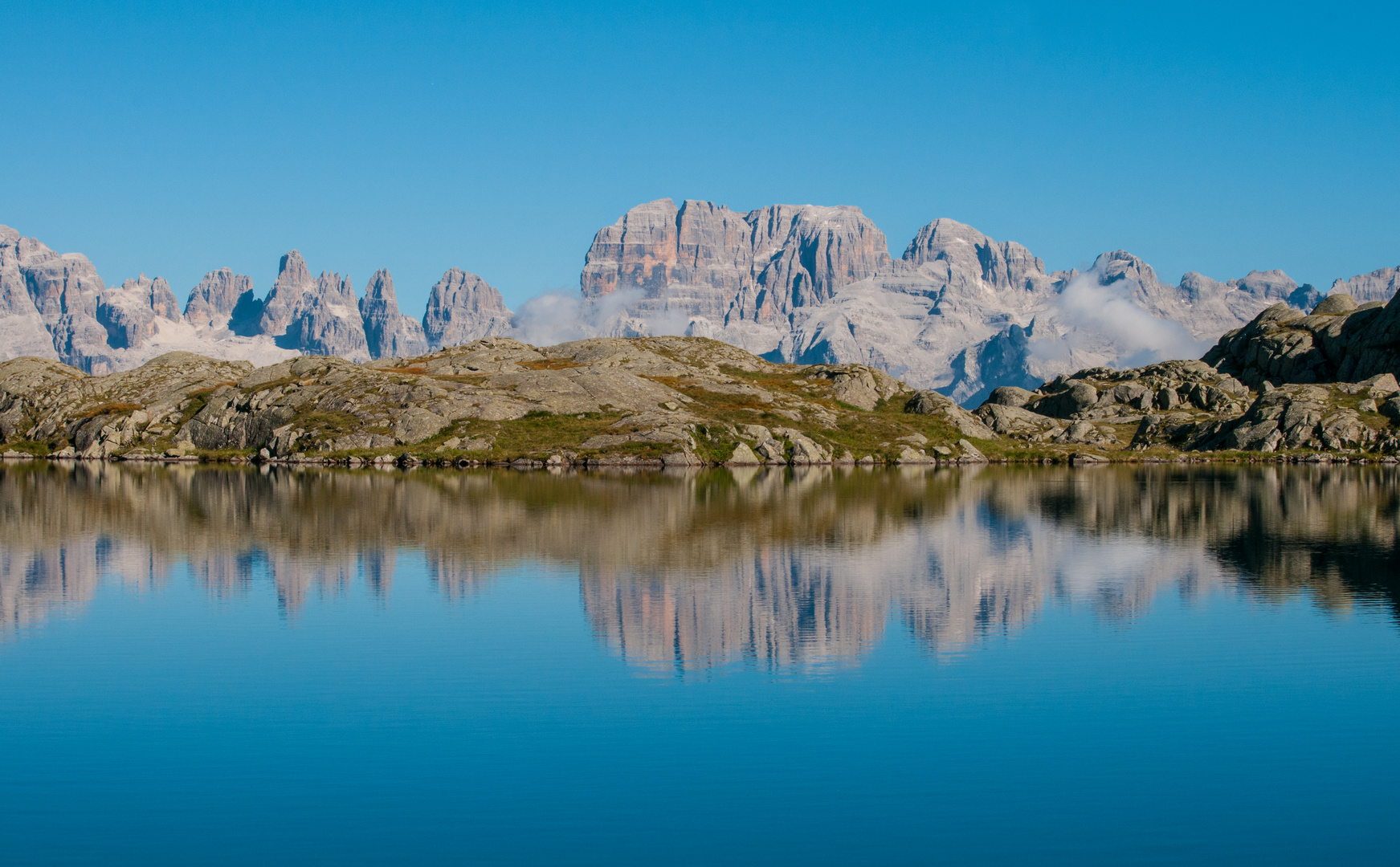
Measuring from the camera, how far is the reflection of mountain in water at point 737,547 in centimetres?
4728

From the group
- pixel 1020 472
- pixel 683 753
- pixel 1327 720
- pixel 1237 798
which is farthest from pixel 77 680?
pixel 1020 472

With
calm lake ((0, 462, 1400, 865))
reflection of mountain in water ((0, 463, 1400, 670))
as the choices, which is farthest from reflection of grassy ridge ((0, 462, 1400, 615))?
→ calm lake ((0, 462, 1400, 865))

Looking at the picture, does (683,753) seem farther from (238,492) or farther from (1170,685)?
(238,492)

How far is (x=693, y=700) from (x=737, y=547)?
1440 inches

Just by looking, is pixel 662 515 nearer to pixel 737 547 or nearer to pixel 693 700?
pixel 737 547

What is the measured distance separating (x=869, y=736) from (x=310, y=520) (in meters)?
66.8

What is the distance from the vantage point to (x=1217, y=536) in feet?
265

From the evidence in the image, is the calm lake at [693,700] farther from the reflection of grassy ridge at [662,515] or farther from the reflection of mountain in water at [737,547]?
the reflection of grassy ridge at [662,515]

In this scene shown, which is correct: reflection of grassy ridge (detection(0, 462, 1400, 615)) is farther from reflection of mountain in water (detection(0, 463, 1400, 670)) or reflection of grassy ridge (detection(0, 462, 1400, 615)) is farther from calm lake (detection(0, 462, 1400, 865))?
calm lake (detection(0, 462, 1400, 865))

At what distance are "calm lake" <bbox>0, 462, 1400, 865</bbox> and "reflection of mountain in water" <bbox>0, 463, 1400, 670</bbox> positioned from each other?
48 cm

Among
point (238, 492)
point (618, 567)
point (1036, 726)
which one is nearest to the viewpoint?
point (1036, 726)

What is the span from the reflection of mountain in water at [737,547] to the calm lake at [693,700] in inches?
18.8

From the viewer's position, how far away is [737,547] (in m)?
69.4

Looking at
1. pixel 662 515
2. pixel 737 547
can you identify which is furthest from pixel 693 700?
pixel 662 515
